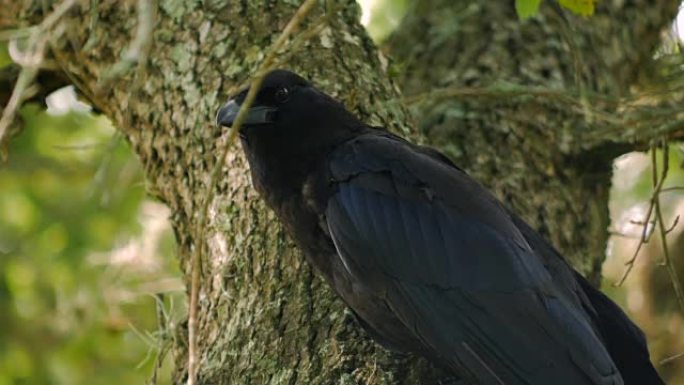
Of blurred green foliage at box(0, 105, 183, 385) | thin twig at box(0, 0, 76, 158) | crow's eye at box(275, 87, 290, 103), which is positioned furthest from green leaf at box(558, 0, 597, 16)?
blurred green foliage at box(0, 105, 183, 385)

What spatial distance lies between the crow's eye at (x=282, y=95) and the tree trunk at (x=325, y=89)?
0.22 metres

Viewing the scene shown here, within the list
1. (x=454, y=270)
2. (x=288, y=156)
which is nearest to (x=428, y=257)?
(x=454, y=270)

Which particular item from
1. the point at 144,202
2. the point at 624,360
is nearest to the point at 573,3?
the point at 624,360

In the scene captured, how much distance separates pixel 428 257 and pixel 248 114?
2.73 ft

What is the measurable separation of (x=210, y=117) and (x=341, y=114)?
1.64ft

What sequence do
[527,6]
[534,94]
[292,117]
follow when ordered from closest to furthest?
[527,6] < [292,117] < [534,94]

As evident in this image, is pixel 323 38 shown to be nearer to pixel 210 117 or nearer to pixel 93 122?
pixel 210 117

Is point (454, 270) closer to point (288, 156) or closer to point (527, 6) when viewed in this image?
point (288, 156)

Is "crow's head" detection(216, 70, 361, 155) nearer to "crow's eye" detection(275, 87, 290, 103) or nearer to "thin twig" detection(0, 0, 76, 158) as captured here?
"crow's eye" detection(275, 87, 290, 103)

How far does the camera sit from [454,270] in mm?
4258

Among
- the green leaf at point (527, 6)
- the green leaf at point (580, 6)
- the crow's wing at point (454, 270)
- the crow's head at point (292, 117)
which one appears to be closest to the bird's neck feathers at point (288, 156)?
the crow's head at point (292, 117)

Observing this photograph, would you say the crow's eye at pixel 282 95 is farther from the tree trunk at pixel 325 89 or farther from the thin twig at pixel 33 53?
the thin twig at pixel 33 53

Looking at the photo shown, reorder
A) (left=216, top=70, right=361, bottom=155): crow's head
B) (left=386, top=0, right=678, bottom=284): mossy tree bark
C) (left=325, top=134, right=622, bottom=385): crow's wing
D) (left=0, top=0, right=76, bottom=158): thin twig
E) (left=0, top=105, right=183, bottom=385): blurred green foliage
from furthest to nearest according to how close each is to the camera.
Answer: (left=0, top=105, right=183, bottom=385): blurred green foliage → (left=386, top=0, right=678, bottom=284): mossy tree bark → (left=216, top=70, right=361, bottom=155): crow's head → (left=325, top=134, right=622, bottom=385): crow's wing → (left=0, top=0, right=76, bottom=158): thin twig

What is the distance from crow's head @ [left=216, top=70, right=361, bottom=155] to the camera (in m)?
4.67
